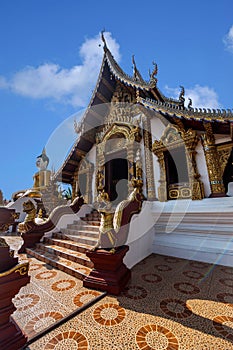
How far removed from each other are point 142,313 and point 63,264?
1862 mm

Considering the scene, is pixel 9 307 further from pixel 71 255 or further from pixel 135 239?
pixel 135 239

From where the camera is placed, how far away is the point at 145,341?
4.83 feet

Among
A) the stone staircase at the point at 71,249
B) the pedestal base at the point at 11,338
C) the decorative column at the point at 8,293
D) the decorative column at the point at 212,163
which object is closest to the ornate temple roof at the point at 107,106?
the decorative column at the point at 212,163

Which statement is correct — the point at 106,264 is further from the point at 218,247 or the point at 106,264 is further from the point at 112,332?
the point at 218,247

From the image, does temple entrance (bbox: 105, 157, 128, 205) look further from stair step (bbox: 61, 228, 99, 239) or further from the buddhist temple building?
stair step (bbox: 61, 228, 99, 239)

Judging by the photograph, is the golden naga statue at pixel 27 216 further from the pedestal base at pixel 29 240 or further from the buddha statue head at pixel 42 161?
the buddha statue head at pixel 42 161

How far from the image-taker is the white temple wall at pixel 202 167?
4.10 metres

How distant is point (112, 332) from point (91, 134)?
22.0 ft

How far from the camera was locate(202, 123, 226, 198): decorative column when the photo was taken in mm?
3889

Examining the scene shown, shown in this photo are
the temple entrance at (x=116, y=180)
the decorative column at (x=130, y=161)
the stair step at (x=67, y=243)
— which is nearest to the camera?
the stair step at (x=67, y=243)

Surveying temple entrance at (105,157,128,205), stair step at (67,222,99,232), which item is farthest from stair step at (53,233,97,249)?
temple entrance at (105,157,128,205)

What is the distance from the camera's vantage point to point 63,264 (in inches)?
123

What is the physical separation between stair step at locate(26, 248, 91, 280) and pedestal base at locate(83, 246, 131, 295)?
29 cm

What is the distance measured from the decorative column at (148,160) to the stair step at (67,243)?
235 cm
